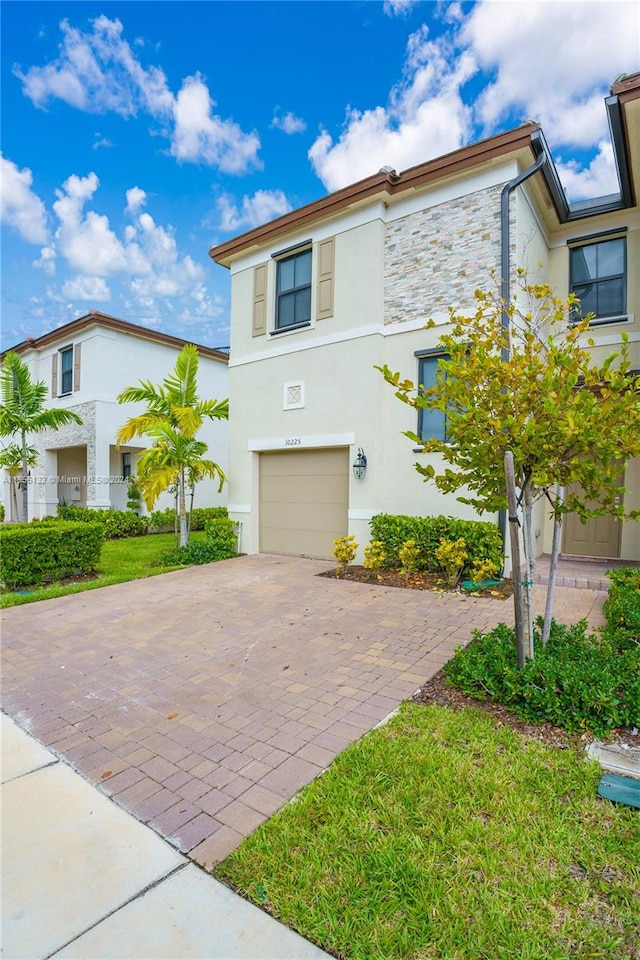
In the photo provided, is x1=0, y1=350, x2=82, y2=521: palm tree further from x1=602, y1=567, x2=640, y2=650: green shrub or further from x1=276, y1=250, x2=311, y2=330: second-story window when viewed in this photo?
x1=602, y1=567, x2=640, y2=650: green shrub

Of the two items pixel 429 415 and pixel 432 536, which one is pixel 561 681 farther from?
pixel 429 415

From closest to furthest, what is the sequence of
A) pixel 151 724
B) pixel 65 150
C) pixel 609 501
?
pixel 151 724
pixel 609 501
pixel 65 150

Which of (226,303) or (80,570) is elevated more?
(226,303)

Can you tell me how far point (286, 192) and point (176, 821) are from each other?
1368cm

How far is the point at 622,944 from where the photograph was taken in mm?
1726

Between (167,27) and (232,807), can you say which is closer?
(232,807)

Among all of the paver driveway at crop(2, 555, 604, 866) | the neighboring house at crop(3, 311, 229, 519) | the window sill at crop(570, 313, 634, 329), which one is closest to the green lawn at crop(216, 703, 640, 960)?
the paver driveway at crop(2, 555, 604, 866)

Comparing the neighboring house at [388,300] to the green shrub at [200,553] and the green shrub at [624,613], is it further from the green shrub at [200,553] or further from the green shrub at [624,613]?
the green shrub at [624,613]

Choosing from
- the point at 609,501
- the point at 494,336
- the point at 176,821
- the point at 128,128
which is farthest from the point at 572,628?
the point at 128,128

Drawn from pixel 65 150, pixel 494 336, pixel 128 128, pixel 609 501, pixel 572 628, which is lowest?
pixel 572 628

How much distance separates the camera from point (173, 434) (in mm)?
10125

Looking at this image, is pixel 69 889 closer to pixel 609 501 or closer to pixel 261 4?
pixel 609 501

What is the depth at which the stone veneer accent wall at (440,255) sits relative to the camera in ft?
27.0

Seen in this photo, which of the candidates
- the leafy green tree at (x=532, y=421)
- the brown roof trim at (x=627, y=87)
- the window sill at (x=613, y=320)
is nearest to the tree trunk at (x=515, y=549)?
the leafy green tree at (x=532, y=421)
